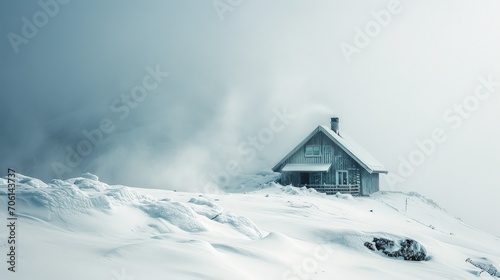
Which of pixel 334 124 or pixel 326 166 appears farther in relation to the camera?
pixel 334 124

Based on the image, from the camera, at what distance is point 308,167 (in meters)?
38.5

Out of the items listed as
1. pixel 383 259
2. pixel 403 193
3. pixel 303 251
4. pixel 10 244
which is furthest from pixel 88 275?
Result: pixel 403 193

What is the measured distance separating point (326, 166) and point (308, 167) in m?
1.61

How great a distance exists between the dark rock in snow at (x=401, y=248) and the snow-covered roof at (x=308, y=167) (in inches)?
951

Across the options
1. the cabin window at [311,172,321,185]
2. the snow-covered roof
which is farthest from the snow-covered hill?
the cabin window at [311,172,321,185]

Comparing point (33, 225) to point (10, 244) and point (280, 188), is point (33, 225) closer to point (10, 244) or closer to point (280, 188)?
point (10, 244)

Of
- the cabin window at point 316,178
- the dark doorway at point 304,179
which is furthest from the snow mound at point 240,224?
the cabin window at point 316,178

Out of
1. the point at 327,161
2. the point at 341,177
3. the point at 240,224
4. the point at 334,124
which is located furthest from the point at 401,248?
the point at 334,124

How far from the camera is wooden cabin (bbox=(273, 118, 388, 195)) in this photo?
38.0 metres

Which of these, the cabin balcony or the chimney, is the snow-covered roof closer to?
the cabin balcony

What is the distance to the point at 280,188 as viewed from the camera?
3288 cm

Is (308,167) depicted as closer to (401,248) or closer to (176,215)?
(401,248)

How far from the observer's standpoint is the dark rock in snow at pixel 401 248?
42.7ft

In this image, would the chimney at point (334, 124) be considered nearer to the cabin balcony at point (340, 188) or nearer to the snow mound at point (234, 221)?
the cabin balcony at point (340, 188)
